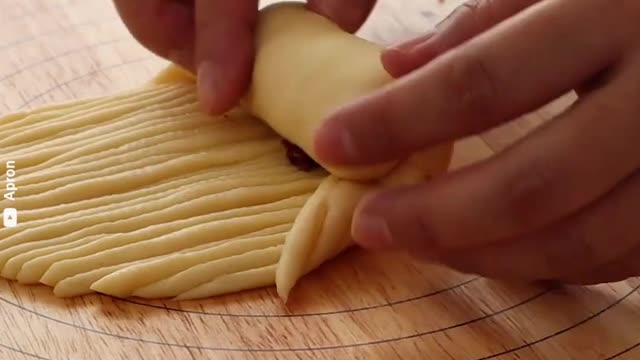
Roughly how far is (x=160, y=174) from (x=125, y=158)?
5 centimetres

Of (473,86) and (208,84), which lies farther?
(208,84)

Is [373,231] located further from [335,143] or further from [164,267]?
[164,267]

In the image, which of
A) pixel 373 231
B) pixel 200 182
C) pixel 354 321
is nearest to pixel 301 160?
pixel 200 182

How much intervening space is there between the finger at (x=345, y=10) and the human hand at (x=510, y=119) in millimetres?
467

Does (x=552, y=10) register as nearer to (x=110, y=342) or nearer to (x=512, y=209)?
(x=512, y=209)

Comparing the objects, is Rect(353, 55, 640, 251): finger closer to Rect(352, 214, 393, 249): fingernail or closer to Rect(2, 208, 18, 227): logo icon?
Rect(352, 214, 393, 249): fingernail

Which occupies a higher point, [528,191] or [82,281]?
[528,191]

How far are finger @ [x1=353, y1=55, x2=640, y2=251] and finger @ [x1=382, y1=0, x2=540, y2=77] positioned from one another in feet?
0.61

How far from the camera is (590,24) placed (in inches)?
28.6

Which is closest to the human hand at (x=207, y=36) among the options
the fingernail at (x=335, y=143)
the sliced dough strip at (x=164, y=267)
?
the sliced dough strip at (x=164, y=267)

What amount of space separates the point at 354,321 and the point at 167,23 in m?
0.45

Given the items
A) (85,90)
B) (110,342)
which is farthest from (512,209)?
(85,90)

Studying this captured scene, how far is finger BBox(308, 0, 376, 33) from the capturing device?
3.92 ft

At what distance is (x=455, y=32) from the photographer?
0.91 meters
